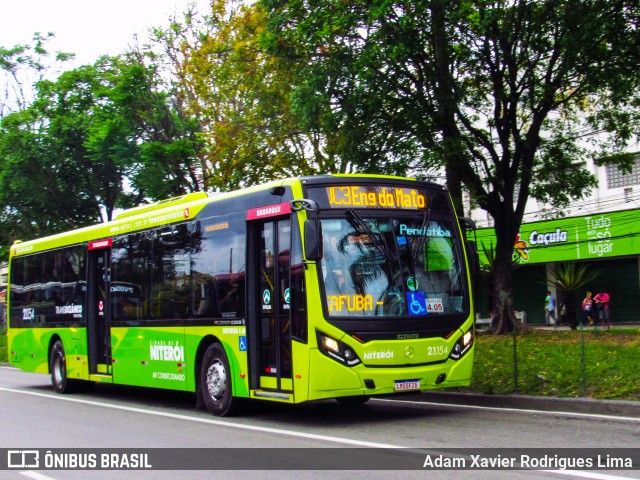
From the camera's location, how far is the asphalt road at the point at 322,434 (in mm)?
7820

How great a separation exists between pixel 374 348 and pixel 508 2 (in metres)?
10.7

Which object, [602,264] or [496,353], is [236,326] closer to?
[496,353]

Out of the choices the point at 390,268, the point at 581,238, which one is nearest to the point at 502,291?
the point at 390,268

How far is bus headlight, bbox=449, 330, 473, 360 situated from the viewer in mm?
11227

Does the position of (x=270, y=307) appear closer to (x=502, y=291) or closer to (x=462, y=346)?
(x=462, y=346)

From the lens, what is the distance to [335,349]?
10250mm

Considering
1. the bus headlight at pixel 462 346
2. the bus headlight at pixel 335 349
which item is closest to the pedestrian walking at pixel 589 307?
the bus headlight at pixel 462 346

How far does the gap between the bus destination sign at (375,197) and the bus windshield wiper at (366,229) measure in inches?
6.4

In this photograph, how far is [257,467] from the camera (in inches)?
313

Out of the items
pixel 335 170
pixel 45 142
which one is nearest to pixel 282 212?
pixel 335 170

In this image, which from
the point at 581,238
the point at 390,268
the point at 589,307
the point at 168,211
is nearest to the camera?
the point at 390,268

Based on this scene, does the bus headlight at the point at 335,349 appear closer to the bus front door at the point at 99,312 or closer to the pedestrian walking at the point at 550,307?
the bus front door at the point at 99,312

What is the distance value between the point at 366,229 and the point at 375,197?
540 mm

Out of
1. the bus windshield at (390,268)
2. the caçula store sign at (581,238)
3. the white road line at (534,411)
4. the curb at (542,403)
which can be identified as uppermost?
the caçula store sign at (581,238)
